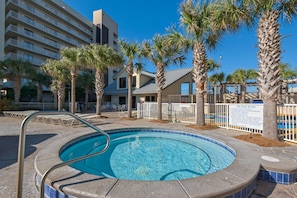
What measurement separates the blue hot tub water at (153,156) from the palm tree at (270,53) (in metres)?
2.46

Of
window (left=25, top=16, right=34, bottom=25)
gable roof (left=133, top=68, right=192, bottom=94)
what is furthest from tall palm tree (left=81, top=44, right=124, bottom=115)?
window (left=25, top=16, right=34, bottom=25)

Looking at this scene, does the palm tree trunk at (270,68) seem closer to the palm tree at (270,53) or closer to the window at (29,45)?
the palm tree at (270,53)

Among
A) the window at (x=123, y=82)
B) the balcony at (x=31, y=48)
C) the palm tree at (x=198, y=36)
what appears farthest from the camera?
the balcony at (x=31, y=48)

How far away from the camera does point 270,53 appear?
685 cm

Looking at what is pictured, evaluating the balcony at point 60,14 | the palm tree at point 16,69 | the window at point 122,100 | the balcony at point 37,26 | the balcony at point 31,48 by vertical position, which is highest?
the balcony at point 60,14

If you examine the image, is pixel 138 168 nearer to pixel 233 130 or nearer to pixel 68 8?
pixel 233 130

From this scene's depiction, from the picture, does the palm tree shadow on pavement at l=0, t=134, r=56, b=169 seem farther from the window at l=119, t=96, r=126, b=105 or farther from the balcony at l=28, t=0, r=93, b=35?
the balcony at l=28, t=0, r=93, b=35

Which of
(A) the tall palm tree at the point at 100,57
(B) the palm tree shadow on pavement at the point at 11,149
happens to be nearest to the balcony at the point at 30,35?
(A) the tall palm tree at the point at 100,57

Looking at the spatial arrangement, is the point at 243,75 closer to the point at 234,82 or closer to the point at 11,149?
the point at 234,82

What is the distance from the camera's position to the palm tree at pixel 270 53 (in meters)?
6.80

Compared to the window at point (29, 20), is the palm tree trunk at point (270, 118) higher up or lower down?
lower down

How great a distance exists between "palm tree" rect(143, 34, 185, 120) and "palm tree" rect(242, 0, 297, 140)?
21.4 feet

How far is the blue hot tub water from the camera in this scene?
4.89 m

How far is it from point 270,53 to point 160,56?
8106 millimetres
